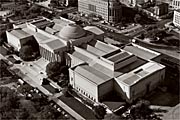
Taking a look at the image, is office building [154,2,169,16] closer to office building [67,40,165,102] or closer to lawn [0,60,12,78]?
office building [67,40,165,102]

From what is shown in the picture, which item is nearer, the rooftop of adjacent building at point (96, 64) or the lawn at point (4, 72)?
the rooftop of adjacent building at point (96, 64)

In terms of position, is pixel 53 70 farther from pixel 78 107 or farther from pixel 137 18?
pixel 137 18

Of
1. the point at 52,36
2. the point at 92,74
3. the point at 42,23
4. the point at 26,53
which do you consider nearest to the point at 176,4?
the point at 42,23

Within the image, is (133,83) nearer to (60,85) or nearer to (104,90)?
(104,90)

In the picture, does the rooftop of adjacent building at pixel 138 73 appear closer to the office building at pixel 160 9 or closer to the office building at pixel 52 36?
the office building at pixel 52 36

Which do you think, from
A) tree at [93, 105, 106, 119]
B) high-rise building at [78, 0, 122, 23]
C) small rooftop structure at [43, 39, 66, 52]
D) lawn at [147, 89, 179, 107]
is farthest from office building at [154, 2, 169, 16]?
tree at [93, 105, 106, 119]

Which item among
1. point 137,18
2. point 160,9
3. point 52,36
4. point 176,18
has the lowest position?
point 52,36

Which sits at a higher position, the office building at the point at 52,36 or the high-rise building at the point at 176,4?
the high-rise building at the point at 176,4

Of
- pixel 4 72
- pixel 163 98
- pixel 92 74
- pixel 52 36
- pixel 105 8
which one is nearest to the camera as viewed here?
pixel 163 98

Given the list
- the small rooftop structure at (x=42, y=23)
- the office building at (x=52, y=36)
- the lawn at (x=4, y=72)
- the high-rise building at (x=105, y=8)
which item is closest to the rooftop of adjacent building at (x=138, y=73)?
the office building at (x=52, y=36)
